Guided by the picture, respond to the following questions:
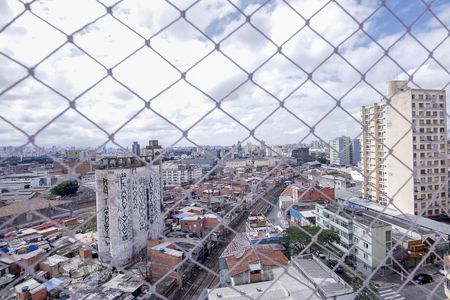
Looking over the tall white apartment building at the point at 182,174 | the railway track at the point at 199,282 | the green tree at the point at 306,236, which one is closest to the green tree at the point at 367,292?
the green tree at the point at 306,236

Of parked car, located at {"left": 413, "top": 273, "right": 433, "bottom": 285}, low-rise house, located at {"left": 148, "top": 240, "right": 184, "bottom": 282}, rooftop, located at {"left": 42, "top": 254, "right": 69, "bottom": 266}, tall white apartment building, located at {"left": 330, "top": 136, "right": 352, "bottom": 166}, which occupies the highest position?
tall white apartment building, located at {"left": 330, "top": 136, "right": 352, "bottom": 166}

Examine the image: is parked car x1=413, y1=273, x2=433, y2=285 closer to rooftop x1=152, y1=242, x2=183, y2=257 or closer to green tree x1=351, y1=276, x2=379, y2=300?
green tree x1=351, y1=276, x2=379, y2=300

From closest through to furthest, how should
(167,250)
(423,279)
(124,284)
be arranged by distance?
(124,284), (423,279), (167,250)

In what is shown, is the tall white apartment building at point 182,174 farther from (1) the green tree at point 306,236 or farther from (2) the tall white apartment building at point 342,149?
(2) the tall white apartment building at point 342,149

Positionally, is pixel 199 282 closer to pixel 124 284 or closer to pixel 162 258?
pixel 162 258

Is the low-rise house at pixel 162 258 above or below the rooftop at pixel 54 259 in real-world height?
above

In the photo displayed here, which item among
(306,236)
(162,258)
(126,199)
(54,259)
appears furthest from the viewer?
(54,259)

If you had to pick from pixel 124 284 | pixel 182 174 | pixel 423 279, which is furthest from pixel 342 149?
pixel 182 174

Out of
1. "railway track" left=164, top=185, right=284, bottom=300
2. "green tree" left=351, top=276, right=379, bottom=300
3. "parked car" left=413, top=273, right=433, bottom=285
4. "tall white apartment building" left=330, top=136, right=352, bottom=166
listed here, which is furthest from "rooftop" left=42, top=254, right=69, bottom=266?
"parked car" left=413, top=273, right=433, bottom=285

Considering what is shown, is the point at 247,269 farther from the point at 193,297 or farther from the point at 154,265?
the point at 154,265

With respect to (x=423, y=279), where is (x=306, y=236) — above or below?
above

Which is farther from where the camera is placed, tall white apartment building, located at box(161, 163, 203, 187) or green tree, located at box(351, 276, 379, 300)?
tall white apartment building, located at box(161, 163, 203, 187)

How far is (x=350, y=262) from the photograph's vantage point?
4660 millimetres

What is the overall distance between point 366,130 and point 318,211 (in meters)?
6.01
